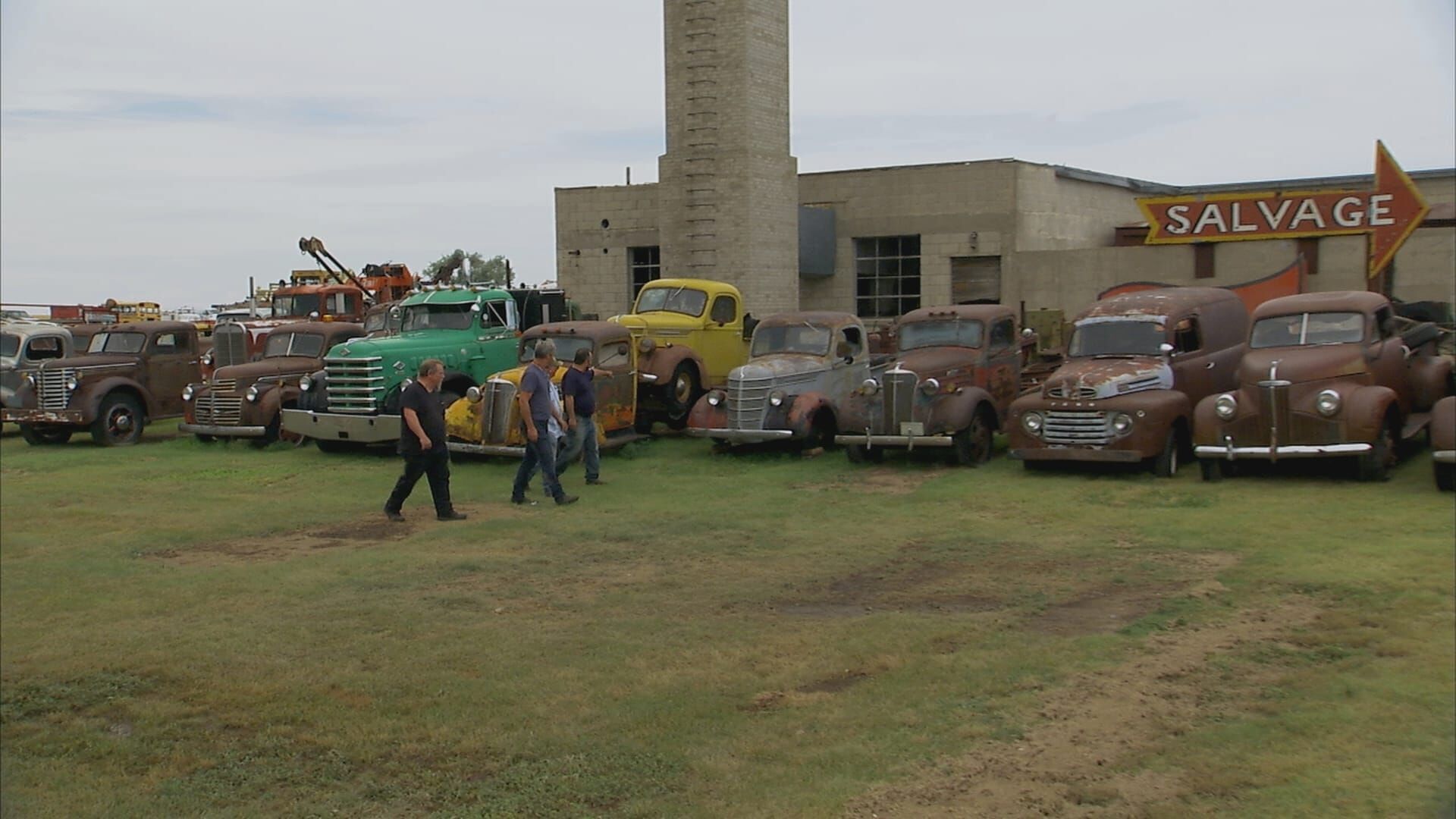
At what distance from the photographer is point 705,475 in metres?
Answer: 15.7

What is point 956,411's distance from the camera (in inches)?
609

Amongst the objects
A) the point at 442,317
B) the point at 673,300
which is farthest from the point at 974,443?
the point at 442,317

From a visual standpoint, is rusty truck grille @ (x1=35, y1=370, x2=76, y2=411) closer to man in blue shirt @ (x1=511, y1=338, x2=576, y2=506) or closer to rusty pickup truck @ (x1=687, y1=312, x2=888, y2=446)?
rusty pickup truck @ (x1=687, y1=312, x2=888, y2=446)

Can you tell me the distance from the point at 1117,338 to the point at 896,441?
272cm

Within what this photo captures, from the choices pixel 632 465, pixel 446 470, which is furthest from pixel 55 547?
pixel 632 465

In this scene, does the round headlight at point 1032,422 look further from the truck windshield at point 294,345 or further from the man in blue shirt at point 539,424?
the truck windshield at point 294,345

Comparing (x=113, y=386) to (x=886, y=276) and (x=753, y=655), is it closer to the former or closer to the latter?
(x=886, y=276)

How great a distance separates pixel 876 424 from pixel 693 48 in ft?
40.8

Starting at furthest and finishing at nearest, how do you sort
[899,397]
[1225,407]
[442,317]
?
[442,317]
[899,397]
[1225,407]

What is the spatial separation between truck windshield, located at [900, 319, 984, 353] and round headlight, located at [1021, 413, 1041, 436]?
2226 mm

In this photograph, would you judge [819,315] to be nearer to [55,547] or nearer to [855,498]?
[855,498]

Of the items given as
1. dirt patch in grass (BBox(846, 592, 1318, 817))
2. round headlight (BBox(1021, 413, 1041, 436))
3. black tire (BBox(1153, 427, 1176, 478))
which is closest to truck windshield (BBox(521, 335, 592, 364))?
round headlight (BBox(1021, 413, 1041, 436))

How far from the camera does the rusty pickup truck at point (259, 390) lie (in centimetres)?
1923

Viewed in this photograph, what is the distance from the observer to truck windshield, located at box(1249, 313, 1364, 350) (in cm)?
1378
